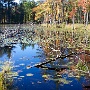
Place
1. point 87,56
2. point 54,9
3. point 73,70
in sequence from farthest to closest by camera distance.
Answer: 1. point 54,9
2. point 87,56
3. point 73,70

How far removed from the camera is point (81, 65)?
15.3 metres

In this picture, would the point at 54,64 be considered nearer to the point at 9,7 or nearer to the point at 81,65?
the point at 81,65

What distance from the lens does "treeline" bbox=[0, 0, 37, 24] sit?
109 m

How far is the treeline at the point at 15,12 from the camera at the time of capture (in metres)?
109

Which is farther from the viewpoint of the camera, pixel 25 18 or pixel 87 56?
pixel 25 18

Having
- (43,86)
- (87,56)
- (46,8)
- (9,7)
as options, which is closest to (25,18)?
(9,7)

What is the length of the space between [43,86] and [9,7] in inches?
3993

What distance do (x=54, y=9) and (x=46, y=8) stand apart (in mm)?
5252

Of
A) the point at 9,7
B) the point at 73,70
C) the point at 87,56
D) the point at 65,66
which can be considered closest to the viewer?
the point at 73,70

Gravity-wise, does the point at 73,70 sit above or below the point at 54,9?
below

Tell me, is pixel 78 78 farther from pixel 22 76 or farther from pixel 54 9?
pixel 54 9

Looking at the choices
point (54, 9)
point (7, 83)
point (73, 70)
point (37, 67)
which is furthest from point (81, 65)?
point (54, 9)

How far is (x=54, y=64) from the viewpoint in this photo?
17203mm

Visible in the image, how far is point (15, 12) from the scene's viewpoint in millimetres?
110750
